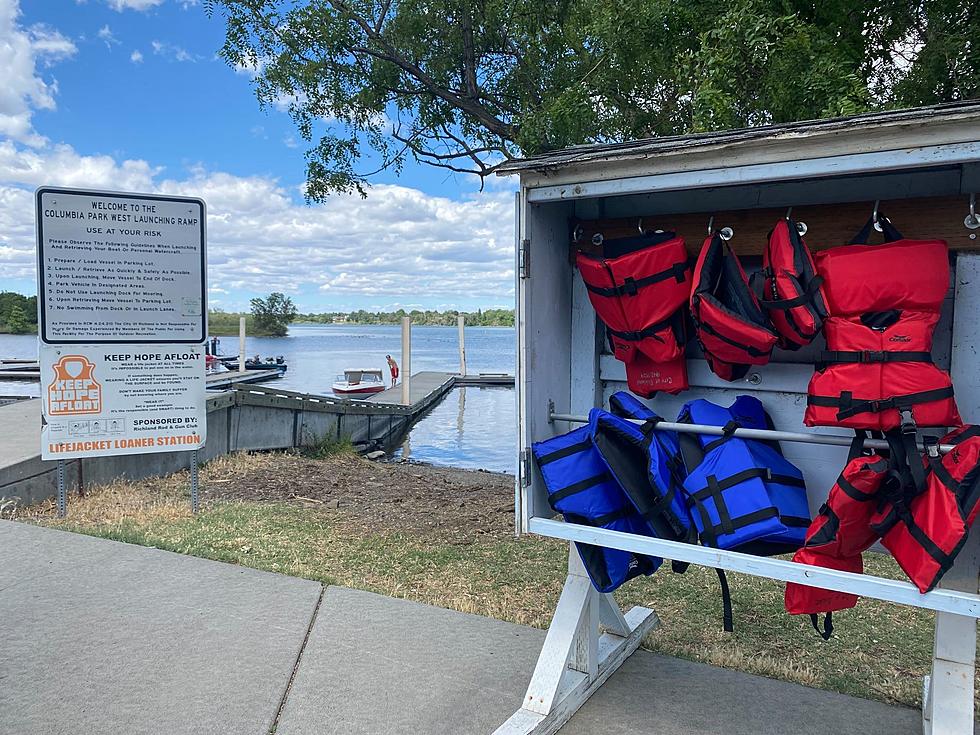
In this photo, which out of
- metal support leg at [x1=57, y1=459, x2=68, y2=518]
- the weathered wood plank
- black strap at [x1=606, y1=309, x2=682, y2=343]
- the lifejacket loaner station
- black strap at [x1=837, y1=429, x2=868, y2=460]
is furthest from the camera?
metal support leg at [x1=57, y1=459, x2=68, y2=518]

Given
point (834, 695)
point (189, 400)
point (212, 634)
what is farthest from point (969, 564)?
point (189, 400)

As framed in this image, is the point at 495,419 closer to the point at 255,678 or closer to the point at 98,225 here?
the point at 98,225

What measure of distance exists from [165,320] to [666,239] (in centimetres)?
439

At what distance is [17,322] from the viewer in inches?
2184

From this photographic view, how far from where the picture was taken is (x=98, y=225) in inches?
219

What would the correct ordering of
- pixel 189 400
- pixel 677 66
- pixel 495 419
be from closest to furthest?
pixel 677 66 < pixel 189 400 < pixel 495 419

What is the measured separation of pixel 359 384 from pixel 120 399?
17.9 m

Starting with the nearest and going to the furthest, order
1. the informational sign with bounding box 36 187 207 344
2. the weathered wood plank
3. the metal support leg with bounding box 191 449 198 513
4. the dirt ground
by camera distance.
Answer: the weathered wood plank < the informational sign with bounding box 36 187 207 344 < the metal support leg with bounding box 191 449 198 513 < the dirt ground

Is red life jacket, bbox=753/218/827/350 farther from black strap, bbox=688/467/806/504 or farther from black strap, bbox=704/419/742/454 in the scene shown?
black strap, bbox=688/467/806/504

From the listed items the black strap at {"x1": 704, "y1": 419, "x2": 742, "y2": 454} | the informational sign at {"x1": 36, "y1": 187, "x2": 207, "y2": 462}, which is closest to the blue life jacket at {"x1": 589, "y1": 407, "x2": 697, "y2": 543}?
the black strap at {"x1": 704, "y1": 419, "x2": 742, "y2": 454}

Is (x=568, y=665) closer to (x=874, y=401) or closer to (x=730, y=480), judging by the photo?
(x=730, y=480)

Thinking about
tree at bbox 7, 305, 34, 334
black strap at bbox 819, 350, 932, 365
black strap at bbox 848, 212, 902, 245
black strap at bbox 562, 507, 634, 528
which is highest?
tree at bbox 7, 305, 34, 334

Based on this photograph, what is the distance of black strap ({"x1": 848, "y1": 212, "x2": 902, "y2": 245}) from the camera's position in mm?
2691

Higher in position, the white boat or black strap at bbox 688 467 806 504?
black strap at bbox 688 467 806 504
